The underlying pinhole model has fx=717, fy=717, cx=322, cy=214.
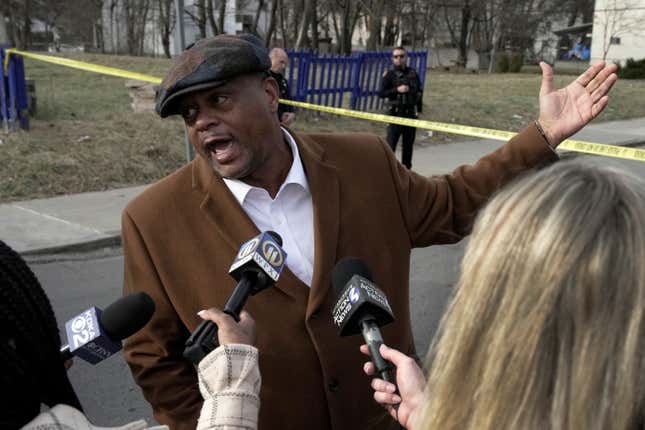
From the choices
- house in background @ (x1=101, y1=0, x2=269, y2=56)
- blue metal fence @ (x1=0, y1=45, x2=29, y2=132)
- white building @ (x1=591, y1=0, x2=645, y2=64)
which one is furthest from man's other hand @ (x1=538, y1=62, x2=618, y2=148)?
white building @ (x1=591, y1=0, x2=645, y2=64)

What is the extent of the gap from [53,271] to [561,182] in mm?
5872

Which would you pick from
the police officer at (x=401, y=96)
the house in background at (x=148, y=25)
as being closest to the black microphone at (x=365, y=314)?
the police officer at (x=401, y=96)

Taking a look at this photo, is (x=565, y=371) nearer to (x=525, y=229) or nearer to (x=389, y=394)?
(x=525, y=229)

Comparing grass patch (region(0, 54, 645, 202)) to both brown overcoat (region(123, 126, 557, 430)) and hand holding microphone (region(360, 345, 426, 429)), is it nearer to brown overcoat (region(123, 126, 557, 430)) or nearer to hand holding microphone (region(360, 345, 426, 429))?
brown overcoat (region(123, 126, 557, 430))

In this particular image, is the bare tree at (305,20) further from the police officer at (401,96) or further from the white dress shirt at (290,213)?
the white dress shirt at (290,213)

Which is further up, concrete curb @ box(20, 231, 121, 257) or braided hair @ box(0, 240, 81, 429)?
braided hair @ box(0, 240, 81, 429)

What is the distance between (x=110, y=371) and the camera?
443 cm

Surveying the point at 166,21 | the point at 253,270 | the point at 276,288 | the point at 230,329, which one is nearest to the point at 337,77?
the point at 276,288

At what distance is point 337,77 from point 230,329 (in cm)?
1360

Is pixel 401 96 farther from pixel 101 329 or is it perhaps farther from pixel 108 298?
pixel 101 329

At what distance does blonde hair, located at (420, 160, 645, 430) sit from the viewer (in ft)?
3.44

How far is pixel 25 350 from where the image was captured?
1.50 meters

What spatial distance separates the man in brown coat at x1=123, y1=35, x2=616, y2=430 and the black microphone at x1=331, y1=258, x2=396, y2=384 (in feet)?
1.01

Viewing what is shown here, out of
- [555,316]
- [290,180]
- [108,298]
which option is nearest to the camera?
[555,316]
